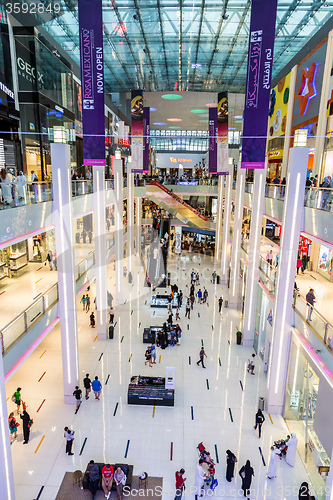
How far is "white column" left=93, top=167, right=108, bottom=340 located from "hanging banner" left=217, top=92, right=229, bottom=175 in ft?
23.6

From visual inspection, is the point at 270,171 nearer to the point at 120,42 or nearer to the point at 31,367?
the point at 120,42

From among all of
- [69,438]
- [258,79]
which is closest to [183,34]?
[258,79]

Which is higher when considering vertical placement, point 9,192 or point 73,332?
point 9,192

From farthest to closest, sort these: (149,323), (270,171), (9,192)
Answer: (270,171) → (149,323) → (9,192)

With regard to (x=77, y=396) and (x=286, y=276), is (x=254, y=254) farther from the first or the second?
(x=77, y=396)

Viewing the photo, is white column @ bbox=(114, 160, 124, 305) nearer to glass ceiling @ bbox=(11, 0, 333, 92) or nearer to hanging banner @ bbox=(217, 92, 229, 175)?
hanging banner @ bbox=(217, 92, 229, 175)

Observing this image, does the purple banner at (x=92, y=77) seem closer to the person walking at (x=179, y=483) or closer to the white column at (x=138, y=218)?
the person walking at (x=179, y=483)

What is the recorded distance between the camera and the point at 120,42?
19078 mm

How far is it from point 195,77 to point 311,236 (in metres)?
20.7

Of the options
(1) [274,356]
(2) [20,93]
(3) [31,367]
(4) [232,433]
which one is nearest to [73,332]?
(3) [31,367]

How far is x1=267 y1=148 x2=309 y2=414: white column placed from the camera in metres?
9.67

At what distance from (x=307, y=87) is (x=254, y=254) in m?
9.78

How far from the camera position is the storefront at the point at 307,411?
837 centimetres

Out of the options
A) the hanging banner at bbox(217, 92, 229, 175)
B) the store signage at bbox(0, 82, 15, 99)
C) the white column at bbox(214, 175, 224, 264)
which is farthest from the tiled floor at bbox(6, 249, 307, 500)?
the white column at bbox(214, 175, 224, 264)
